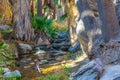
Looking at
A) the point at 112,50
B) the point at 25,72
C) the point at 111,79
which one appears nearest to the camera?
the point at 111,79

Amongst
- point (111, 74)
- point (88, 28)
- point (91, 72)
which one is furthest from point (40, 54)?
point (111, 74)

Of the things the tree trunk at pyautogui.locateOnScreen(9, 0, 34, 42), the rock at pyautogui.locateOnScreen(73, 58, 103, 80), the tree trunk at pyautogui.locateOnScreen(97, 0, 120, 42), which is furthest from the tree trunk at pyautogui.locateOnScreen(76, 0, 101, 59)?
the tree trunk at pyautogui.locateOnScreen(9, 0, 34, 42)

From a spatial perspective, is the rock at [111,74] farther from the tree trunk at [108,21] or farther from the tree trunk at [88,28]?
the tree trunk at [88,28]

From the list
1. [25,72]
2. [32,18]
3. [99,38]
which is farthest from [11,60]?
[32,18]

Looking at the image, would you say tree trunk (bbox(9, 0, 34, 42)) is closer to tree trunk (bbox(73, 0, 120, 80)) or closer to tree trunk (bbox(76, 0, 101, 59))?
tree trunk (bbox(76, 0, 101, 59))

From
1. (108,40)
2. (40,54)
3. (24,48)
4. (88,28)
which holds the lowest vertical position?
(40,54)

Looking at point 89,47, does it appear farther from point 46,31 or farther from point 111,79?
point 46,31

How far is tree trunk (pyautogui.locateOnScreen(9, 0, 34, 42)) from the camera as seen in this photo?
16922mm

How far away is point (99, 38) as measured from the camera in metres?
8.34

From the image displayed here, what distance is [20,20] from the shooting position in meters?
17.0

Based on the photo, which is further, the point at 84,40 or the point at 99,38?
the point at 84,40

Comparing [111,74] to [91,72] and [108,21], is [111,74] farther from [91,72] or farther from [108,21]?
[108,21]

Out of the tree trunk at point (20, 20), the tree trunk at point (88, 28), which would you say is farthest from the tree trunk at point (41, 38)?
the tree trunk at point (88, 28)

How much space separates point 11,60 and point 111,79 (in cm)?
777
